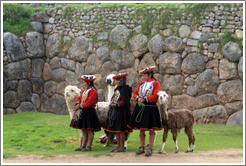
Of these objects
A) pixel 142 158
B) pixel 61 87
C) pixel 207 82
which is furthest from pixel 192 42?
pixel 142 158

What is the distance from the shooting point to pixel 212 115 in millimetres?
11086

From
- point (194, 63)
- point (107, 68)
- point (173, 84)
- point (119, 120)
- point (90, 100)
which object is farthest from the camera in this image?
point (107, 68)

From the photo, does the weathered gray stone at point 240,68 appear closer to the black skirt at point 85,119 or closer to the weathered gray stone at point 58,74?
the black skirt at point 85,119

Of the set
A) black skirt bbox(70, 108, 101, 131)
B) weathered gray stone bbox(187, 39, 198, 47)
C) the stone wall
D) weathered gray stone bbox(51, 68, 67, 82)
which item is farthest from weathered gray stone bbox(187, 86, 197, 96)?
black skirt bbox(70, 108, 101, 131)

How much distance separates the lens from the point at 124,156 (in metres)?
6.21

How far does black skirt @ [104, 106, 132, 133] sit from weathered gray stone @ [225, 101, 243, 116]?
4978mm

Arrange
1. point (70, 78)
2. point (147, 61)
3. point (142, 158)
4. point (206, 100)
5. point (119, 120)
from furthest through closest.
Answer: point (70, 78) → point (147, 61) → point (206, 100) → point (119, 120) → point (142, 158)

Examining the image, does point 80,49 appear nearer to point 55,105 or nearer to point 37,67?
point 37,67

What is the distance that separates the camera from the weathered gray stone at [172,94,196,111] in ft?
37.4

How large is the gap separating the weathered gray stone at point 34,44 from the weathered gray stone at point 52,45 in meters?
0.21

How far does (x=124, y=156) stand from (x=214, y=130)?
4146 mm

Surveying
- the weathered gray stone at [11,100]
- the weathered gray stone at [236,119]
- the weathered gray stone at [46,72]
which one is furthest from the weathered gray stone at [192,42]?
the weathered gray stone at [11,100]

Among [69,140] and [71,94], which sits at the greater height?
[71,94]

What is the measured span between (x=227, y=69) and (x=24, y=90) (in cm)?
668
